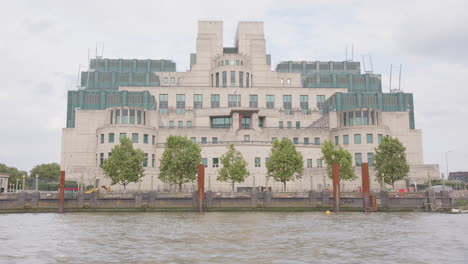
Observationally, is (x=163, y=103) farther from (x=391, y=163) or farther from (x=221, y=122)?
(x=391, y=163)

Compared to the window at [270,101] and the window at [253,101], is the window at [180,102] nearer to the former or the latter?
the window at [253,101]

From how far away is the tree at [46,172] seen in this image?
15562 cm

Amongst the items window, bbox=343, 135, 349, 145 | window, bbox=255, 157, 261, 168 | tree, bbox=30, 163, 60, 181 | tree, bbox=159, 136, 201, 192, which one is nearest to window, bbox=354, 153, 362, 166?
window, bbox=343, 135, 349, 145

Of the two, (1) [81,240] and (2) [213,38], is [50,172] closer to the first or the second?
(2) [213,38]

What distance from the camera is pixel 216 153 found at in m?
102

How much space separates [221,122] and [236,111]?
17.0 metres

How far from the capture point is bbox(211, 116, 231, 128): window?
128125mm

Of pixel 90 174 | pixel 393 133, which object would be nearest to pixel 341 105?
pixel 393 133

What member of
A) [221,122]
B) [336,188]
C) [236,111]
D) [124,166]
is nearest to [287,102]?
[221,122]

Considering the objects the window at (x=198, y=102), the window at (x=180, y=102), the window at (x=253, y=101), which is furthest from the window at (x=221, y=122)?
the window at (x=180, y=102)

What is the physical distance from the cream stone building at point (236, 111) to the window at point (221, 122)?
316 millimetres

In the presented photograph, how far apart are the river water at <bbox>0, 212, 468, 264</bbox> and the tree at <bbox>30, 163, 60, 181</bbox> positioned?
110060 millimetres

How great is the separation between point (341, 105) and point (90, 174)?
70350mm

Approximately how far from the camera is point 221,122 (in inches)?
5069
